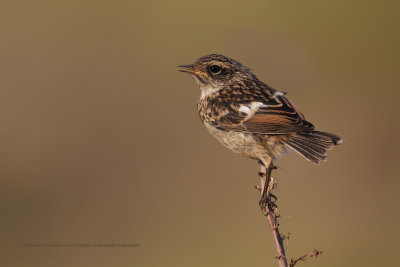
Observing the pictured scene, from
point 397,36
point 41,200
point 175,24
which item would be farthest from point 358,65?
point 41,200

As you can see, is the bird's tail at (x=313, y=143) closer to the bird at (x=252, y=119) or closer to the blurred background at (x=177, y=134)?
the bird at (x=252, y=119)

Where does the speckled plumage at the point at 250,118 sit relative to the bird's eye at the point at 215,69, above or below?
below

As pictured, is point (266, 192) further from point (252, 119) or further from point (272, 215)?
point (252, 119)

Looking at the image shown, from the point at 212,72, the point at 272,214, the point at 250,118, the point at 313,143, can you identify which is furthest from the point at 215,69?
the point at 272,214

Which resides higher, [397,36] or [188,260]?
[397,36]

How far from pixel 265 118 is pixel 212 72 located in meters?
1.24

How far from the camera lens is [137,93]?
15.3 meters

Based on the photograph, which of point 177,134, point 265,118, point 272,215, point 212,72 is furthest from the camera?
point 177,134

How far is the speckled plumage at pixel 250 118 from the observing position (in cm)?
568

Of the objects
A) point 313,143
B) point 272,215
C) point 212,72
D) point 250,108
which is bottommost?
point 272,215

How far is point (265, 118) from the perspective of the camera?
5898mm

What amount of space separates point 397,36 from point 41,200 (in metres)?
10.5

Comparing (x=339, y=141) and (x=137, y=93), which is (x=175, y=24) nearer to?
(x=137, y=93)

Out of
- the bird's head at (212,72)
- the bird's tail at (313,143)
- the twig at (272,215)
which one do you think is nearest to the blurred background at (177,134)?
the bird's head at (212,72)
